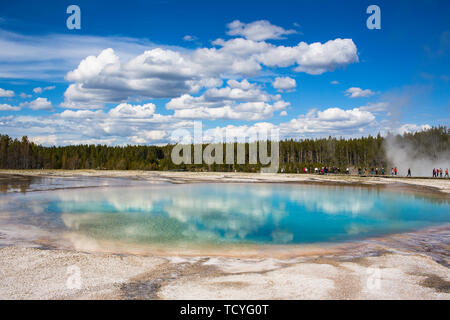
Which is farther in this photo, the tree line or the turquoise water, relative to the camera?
the tree line

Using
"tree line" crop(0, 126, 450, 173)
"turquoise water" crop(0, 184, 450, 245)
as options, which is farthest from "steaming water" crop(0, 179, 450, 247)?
"tree line" crop(0, 126, 450, 173)

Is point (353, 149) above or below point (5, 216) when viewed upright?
above

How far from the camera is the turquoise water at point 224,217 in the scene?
493 inches

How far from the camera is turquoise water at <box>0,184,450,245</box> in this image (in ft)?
41.1

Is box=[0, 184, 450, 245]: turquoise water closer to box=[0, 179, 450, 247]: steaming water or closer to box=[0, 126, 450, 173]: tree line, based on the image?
box=[0, 179, 450, 247]: steaming water

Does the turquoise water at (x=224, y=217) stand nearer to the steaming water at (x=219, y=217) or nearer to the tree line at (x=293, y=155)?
the steaming water at (x=219, y=217)

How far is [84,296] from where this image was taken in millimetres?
6312

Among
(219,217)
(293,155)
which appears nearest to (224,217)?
(219,217)

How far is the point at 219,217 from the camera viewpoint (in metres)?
16.3

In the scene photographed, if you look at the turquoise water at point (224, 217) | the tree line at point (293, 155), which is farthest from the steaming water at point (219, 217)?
the tree line at point (293, 155)
